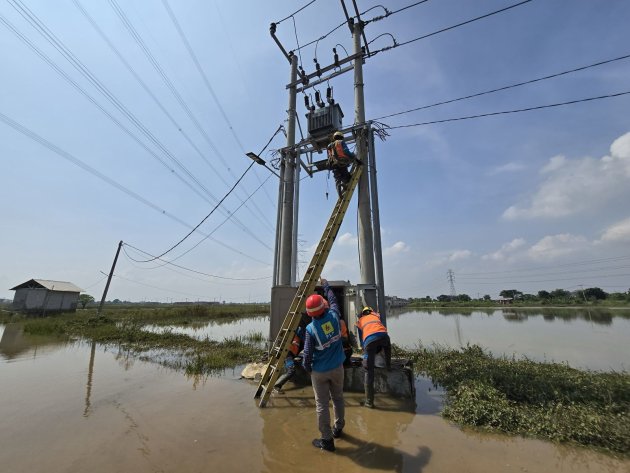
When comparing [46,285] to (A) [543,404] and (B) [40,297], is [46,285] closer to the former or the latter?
(B) [40,297]

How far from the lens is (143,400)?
577 cm

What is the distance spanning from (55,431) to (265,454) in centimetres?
340

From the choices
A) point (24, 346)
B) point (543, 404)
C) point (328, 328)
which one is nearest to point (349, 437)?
point (328, 328)

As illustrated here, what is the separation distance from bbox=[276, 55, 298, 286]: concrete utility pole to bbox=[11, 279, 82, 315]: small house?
34.6m

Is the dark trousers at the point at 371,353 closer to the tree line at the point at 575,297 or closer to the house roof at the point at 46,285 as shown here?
the house roof at the point at 46,285

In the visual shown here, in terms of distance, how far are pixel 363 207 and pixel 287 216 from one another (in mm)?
2780

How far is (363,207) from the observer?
7805 millimetres

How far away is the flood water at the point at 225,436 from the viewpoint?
11.1 feet

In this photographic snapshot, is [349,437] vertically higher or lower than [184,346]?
lower

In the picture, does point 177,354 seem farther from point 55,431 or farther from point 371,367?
point 371,367

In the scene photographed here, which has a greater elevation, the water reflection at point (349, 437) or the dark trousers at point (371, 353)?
the dark trousers at point (371, 353)

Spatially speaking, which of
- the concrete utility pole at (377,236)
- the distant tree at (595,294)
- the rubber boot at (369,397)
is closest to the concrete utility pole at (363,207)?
the concrete utility pole at (377,236)

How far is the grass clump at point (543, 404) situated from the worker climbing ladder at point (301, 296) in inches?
121

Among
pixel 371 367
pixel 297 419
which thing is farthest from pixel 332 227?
pixel 297 419
